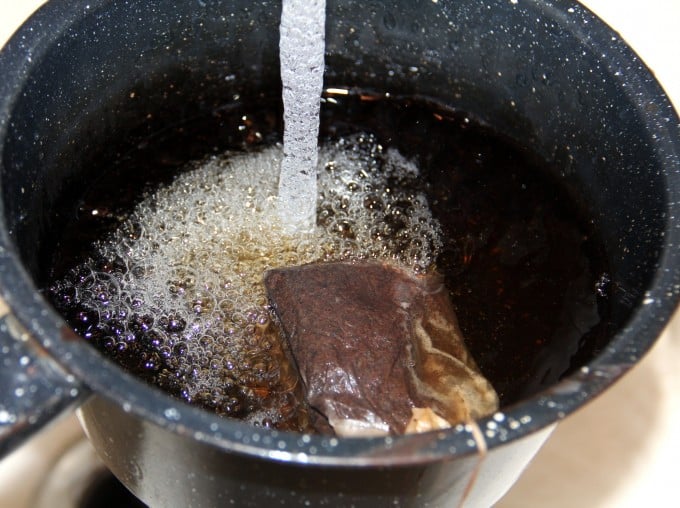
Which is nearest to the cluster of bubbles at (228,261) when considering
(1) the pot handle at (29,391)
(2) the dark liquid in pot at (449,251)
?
(2) the dark liquid in pot at (449,251)

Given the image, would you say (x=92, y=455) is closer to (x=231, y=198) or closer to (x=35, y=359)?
(x=231, y=198)

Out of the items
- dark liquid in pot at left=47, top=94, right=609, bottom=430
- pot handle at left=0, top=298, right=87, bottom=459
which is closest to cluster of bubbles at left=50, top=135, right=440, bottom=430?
dark liquid in pot at left=47, top=94, right=609, bottom=430

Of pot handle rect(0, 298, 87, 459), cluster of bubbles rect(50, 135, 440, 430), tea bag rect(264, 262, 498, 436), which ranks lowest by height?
cluster of bubbles rect(50, 135, 440, 430)

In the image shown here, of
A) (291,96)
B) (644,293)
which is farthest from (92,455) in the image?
(644,293)

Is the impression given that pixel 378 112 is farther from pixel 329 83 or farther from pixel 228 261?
pixel 228 261

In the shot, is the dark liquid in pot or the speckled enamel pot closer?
the speckled enamel pot

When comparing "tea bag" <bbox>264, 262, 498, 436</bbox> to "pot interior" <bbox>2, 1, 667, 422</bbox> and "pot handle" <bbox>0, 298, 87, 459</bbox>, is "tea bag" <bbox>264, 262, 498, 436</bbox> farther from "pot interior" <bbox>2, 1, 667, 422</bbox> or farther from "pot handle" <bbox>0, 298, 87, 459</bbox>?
"pot handle" <bbox>0, 298, 87, 459</bbox>

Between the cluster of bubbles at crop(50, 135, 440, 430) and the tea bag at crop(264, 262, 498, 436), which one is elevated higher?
the tea bag at crop(264, 262, 498, 436)
